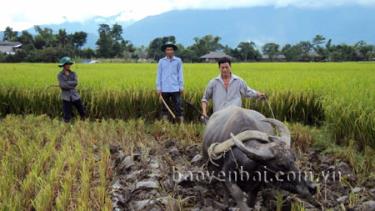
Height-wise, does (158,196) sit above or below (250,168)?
below

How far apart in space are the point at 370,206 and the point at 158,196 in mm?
1618

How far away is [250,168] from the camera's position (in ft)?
11.0

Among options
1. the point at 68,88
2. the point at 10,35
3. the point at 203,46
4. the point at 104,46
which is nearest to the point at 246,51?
the point at 203,46

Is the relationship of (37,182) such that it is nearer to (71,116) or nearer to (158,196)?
(158,196)

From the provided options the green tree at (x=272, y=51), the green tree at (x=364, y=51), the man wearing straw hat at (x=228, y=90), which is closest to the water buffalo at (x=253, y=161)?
the man wearing straw hat at (x=228, y=90)

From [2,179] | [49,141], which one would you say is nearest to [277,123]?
[2,179]

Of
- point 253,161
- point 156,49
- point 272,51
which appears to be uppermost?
point 253,161

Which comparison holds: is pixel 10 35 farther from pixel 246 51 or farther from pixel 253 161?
pixel 253 161

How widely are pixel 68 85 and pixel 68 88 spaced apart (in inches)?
2.1

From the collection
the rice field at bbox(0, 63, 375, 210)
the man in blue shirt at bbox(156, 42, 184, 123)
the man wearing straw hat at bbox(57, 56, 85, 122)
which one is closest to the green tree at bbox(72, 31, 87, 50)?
the rice field at bbox(0, 63, 375, 210)

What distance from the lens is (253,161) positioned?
3.33 m

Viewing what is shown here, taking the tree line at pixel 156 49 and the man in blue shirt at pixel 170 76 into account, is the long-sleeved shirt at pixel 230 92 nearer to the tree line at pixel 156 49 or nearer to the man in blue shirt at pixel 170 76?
the man in blue shirt at pixel 170 76

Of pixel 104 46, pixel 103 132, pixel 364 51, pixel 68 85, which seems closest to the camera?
pixel 103 132

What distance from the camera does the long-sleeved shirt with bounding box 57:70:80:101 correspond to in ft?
24.2
